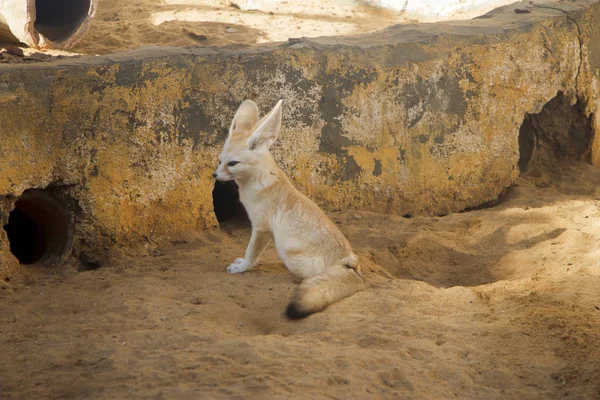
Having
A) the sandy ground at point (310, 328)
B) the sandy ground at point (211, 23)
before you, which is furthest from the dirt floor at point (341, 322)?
the sandy ground at point (211, 23)

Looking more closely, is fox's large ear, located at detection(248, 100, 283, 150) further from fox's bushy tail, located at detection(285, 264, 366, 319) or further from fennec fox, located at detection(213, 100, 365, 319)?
fox's bushy tail, located at detection(285, 264, 366, 319)

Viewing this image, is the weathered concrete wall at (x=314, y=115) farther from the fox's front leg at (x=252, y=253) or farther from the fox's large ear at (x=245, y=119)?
the fox's front leg at (x=252, y=253)

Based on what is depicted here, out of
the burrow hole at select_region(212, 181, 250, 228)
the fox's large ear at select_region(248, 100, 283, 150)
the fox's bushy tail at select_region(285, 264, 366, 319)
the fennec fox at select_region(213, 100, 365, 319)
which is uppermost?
the fox's large ear at select_region(248, 100, 283, 150)

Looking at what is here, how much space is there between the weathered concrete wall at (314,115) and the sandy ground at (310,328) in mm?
516

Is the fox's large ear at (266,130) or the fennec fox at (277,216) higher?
the fox's large ear at (266,130)

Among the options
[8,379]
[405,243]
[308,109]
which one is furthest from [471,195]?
[8,379]

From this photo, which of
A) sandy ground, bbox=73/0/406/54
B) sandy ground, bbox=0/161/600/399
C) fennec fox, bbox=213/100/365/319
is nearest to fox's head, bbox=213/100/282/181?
fennec fox, bbox=213/100/365/319

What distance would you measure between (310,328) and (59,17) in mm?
5118

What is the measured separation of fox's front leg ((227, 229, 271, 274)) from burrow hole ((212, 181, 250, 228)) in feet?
3.95

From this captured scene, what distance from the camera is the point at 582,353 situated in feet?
10.8

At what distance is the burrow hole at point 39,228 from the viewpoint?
482 centimetres

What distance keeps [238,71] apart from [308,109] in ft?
2.21

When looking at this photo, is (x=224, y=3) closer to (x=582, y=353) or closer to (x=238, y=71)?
(x=238, y=71)

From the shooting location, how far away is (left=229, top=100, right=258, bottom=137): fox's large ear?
467 cm
